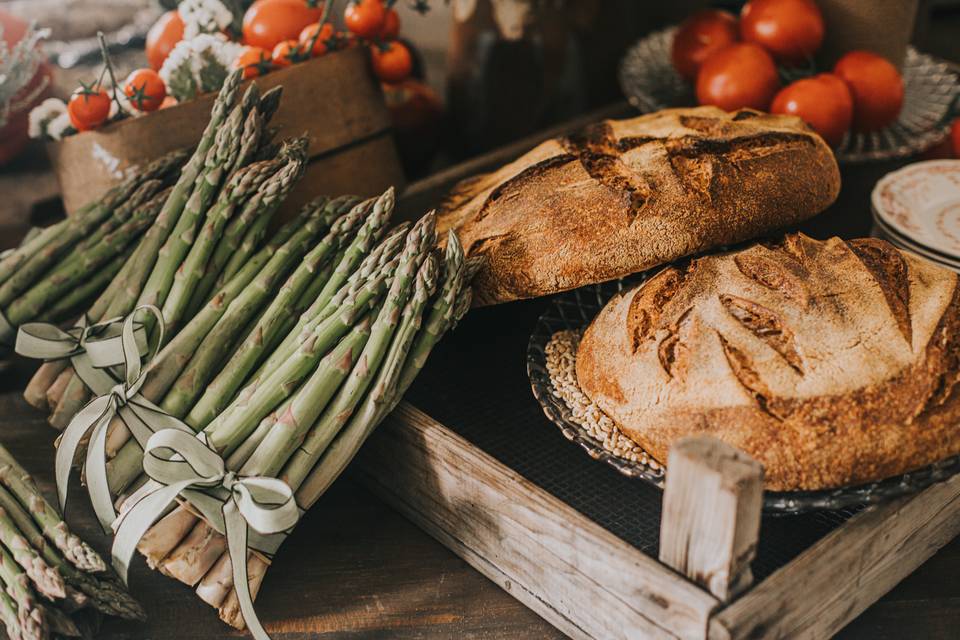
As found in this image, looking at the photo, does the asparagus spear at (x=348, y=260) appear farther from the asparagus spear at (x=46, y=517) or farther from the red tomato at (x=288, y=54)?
the red tomato at (x=288, y=54)

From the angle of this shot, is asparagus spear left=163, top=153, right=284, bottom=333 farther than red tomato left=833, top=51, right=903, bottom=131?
No

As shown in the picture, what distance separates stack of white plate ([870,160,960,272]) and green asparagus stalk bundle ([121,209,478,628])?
2.31 feet

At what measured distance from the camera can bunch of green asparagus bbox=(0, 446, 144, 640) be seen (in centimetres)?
98

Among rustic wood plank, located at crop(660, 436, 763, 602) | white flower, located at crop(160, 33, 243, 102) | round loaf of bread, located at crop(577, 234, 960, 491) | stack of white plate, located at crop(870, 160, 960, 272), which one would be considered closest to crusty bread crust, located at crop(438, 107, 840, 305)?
round loaf of bread, located at crop(577, 234, 960, 491)

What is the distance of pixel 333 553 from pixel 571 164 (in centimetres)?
62

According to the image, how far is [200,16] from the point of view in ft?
5.02

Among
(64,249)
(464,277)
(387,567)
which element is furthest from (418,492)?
(64,249)

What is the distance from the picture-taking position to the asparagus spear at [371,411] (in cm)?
107

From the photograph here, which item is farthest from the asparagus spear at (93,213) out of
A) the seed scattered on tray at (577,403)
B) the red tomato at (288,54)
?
the seed scattered on tray at (577,403)

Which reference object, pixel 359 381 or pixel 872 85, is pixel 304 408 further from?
pixel 872 85

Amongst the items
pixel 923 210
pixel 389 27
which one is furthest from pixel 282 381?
pixel 923 210

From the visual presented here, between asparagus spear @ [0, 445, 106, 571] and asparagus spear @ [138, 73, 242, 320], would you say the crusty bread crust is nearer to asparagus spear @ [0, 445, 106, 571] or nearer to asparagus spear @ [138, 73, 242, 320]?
asparagus spear @ [138, 73, 242, 320]

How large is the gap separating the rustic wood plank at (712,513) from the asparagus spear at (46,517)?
65 cm

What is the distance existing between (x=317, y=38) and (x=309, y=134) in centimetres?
17
